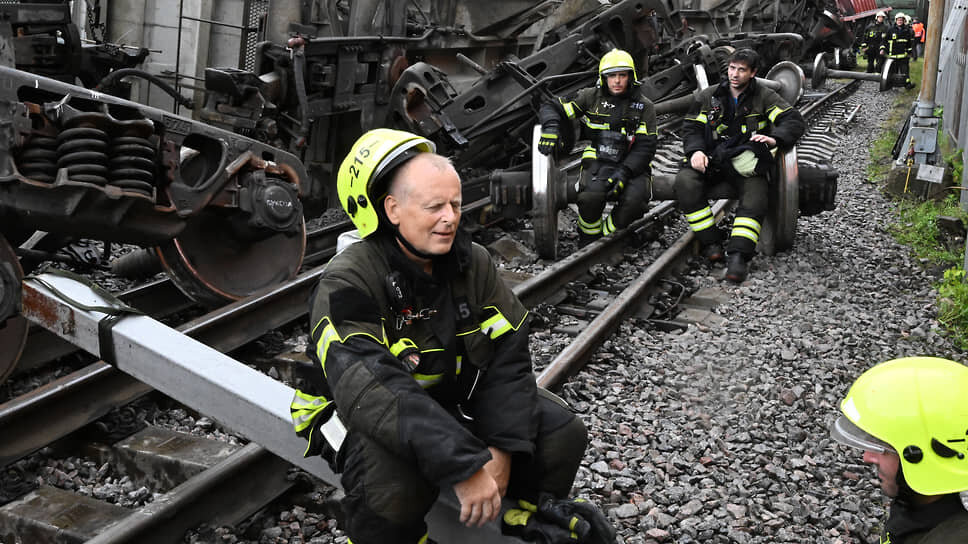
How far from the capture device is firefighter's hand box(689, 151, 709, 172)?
7453mm

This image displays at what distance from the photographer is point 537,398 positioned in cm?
274

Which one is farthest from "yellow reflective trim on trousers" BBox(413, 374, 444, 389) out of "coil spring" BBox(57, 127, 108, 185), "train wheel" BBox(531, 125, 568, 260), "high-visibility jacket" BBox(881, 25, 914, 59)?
"high-visibility jacket" BBox(881, 25, 914, 59)

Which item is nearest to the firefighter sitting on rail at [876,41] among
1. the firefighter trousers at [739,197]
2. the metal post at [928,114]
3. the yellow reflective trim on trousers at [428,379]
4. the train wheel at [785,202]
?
the metal post at [928,114]

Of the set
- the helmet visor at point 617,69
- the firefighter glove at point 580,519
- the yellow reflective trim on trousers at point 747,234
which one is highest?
the helmet visor at point 617,69

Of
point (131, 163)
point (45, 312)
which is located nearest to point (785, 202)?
point (131, 163)

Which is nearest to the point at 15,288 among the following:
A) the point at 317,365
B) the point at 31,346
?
the point at 31,346

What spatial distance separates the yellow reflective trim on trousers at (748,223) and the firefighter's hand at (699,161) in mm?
515

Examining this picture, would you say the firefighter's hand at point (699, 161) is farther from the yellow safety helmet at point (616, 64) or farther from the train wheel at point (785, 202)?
the yellow safety helmet at point (616, 64)

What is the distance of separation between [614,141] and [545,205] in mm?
916

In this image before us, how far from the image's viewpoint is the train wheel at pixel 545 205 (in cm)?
736

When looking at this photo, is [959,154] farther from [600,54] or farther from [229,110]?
[229,110]

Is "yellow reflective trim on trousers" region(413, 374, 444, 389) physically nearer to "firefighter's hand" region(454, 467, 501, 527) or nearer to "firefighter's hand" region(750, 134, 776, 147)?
"firefighter's hand" region(454, 467, 501, 527)

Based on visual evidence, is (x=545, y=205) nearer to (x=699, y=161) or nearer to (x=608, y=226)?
(x=608, y=226)

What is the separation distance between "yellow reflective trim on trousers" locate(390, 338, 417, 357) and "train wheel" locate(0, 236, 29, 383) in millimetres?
2256
